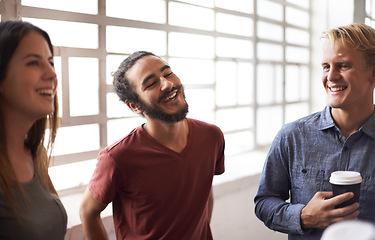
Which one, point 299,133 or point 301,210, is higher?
point 299,133

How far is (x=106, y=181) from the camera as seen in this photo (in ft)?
4.93

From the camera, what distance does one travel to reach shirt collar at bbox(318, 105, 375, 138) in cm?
152

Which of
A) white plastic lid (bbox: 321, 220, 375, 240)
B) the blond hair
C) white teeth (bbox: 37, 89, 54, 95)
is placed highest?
the blond hair

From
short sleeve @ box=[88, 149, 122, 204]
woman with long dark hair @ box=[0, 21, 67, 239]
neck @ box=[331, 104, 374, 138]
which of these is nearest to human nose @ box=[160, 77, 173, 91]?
short sleeve @ box=[88, 149, 122, 204]

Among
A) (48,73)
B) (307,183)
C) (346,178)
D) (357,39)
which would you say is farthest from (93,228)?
(357,39)

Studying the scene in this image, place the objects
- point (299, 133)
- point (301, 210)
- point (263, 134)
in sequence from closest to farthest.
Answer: point (301, 210)
point (299, 133)
point (263, 134)

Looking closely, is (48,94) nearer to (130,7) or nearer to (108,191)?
(108,191)

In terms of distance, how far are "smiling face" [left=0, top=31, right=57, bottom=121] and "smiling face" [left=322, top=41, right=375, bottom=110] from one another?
3.65 feet

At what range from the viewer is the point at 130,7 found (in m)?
2.50

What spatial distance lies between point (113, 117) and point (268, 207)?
4.20 ft

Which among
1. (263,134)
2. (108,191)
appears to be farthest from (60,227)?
(263,134)

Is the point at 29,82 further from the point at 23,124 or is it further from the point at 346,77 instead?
the point at 346,77

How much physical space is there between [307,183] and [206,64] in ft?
5.89

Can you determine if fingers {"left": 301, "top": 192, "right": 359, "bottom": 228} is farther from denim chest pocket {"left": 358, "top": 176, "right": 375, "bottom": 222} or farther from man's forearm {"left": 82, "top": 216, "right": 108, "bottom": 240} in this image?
man's forearm {"left": 82, "top": 216, "right": 108, "bottom": 240}
